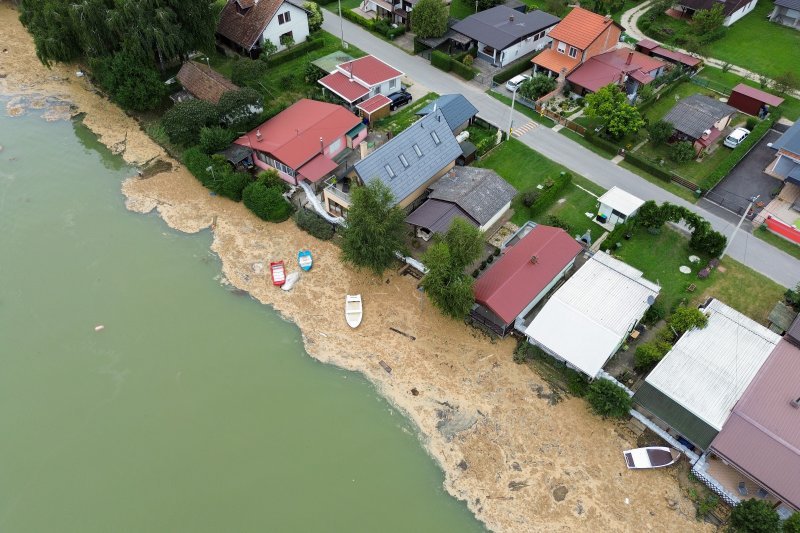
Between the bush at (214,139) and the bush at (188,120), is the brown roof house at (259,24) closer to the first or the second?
the bush at (188,120)

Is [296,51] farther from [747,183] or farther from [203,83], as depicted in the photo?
[747,183]

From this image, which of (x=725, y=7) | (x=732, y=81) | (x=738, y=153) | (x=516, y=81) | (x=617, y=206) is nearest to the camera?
(x=617, y=206)

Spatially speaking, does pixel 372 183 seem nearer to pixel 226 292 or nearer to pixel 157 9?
pixel 226 292

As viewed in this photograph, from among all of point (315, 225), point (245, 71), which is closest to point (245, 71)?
point (245, 71)

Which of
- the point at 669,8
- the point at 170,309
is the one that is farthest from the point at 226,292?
the point at 669,8

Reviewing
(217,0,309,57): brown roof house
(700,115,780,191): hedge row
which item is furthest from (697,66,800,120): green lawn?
(217,0,309,57): brown roof house

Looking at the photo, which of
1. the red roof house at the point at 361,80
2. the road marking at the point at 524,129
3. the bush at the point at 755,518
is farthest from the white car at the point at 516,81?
the bush at the point at 755,518

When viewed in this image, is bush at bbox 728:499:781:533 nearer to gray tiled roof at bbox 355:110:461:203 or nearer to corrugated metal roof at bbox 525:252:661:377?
corrugated metal roof at bbox 525:252:661:377
